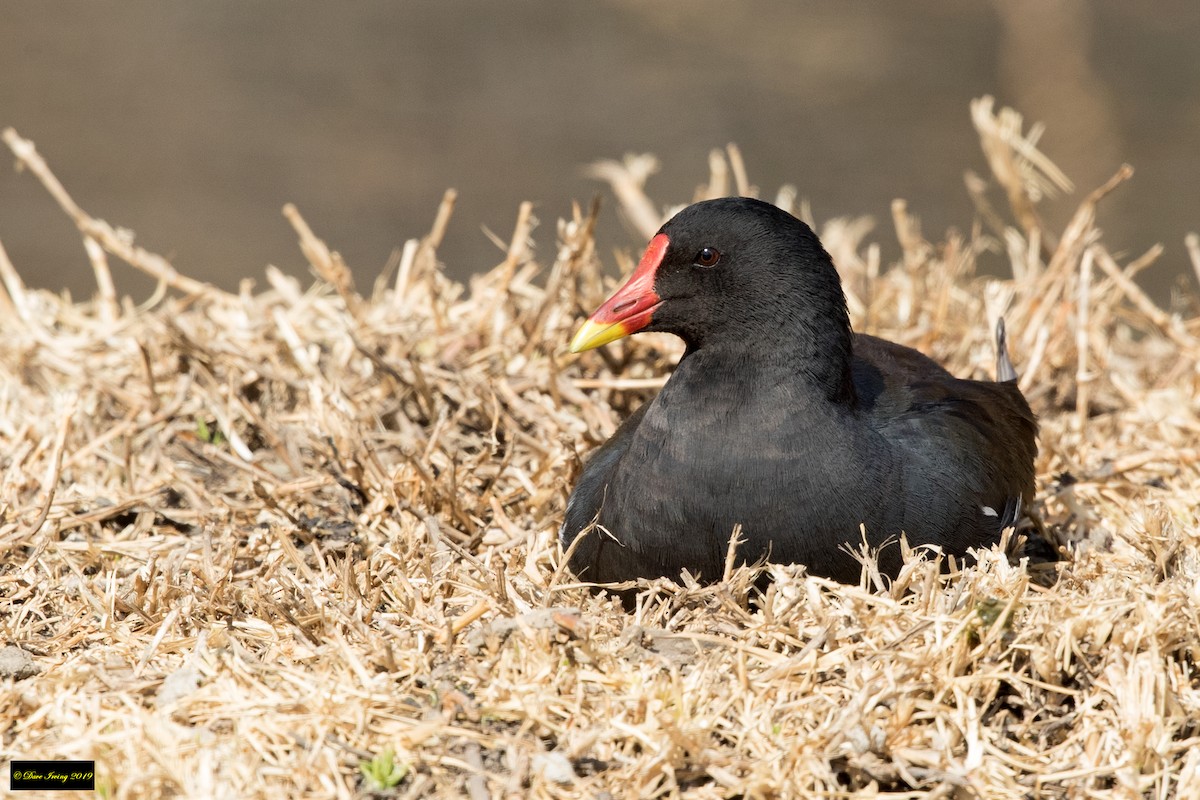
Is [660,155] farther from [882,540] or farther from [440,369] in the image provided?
[882,540]

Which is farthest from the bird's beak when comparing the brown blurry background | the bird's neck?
the brown blurry background

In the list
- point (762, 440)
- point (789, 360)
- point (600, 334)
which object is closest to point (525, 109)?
point (600, 334)

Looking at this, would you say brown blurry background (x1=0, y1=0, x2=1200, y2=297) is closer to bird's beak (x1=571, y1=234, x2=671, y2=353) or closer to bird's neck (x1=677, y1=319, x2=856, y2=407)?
bird's beak (x1=571, y1=234, x2=671, y2=353)

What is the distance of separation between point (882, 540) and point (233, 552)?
1.70 m

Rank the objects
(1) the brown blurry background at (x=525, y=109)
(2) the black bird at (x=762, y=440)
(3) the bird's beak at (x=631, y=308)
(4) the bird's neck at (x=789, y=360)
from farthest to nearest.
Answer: (1) the brown blurry background at (x=525, y=109), (3) the bird's beak at (x=631, y=308), (4) the bird's neck at (x=789, y=360), (2) the black bird at (x=762, y=440)

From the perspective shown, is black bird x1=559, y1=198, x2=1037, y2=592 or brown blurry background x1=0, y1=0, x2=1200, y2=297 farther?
brown blurry background x1=0, y1=0, x2=1200, y2=297

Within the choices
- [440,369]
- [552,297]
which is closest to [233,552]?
[440,369]

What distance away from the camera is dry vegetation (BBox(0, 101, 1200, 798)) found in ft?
9.22

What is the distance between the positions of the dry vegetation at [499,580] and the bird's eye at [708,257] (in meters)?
0.81

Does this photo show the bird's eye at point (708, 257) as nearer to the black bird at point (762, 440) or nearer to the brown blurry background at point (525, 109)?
the black bird at point (762, 440)

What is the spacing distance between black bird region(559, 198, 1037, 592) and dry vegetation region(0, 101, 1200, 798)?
0.42 feet

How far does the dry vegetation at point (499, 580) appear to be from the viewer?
2.81 metres

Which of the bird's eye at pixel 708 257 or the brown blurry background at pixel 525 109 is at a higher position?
the brown blurry background at pixel 525 109

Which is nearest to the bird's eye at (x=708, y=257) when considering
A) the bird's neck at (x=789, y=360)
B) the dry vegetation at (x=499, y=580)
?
the bird's neck at (x=789, y=360)
